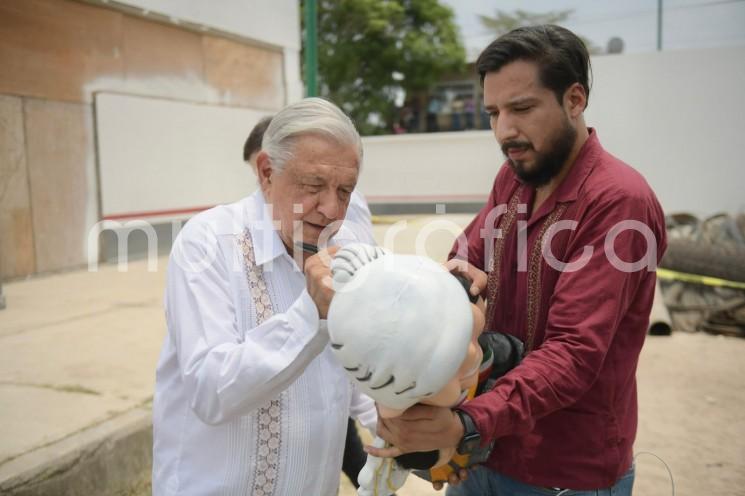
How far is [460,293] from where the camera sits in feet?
3.92

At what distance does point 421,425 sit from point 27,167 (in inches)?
319

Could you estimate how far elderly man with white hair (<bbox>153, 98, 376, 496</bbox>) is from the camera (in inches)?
59.6

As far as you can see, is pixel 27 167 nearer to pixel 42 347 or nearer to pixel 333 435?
pixel 42 347

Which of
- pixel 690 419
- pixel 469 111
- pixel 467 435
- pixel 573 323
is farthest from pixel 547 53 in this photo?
pixel 469 111

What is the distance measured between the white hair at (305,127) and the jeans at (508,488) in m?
0.96

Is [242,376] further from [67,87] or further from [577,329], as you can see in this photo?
[67,87]

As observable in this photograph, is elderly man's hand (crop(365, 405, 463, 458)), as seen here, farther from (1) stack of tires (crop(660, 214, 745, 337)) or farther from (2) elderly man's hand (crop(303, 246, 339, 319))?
(1) stack of tires (crop(660, 214, 745, 337))

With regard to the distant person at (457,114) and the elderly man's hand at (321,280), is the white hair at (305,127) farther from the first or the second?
the distant person at (457,114)

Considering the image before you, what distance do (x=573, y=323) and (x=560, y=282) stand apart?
4.7 inches

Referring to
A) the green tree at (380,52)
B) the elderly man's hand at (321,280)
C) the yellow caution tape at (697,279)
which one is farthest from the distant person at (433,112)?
the elderly man's hand at (321,280)

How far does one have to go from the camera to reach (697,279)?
22.9ft

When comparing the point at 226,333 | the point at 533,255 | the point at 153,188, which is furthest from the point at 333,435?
the point at 153,188

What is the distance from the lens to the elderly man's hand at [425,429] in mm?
1256

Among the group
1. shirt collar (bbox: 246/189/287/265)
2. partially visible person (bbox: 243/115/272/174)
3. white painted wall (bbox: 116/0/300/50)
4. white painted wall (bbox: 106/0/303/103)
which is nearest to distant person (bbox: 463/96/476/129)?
white painted wall (bbox: 106/0/303/103)
